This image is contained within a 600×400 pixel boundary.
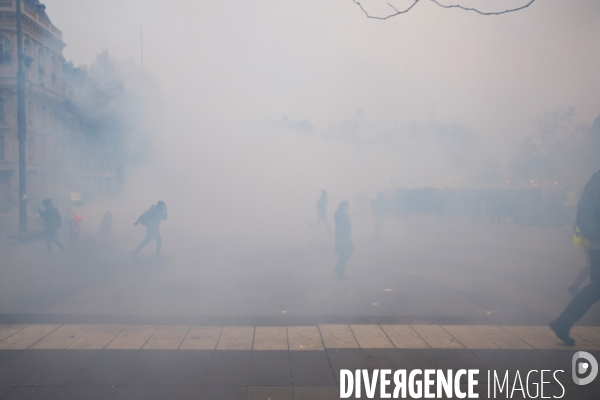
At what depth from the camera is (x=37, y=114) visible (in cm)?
1220

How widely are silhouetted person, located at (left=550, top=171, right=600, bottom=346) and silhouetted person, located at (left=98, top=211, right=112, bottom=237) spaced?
35.2ft

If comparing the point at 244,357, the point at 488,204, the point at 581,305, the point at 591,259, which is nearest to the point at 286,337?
the point at 244,357

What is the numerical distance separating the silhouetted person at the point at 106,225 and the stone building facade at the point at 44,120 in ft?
10.7

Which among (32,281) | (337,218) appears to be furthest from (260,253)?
(32,281)

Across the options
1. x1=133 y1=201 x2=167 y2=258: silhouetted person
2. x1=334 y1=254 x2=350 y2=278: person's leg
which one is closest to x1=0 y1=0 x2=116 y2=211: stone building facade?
x1=133 y1=201 x2=167 y2=258: silhouetted person

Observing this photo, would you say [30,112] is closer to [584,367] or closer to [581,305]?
[581,305]

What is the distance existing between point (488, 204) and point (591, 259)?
15799 mm

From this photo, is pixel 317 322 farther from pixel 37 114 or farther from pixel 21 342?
pixel 37 114

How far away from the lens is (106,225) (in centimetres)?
1137

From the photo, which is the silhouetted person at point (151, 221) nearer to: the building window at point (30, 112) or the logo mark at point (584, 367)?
the building window at point (30, 112)

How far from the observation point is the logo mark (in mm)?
3162

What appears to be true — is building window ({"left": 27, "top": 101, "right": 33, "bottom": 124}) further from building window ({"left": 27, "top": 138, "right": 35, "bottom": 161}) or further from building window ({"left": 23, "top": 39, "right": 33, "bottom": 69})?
building window ({"left": 23, "top": 39, "right": 33, "bottom": 69})

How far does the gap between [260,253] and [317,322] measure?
4953 millimetres

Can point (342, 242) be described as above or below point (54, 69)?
below
